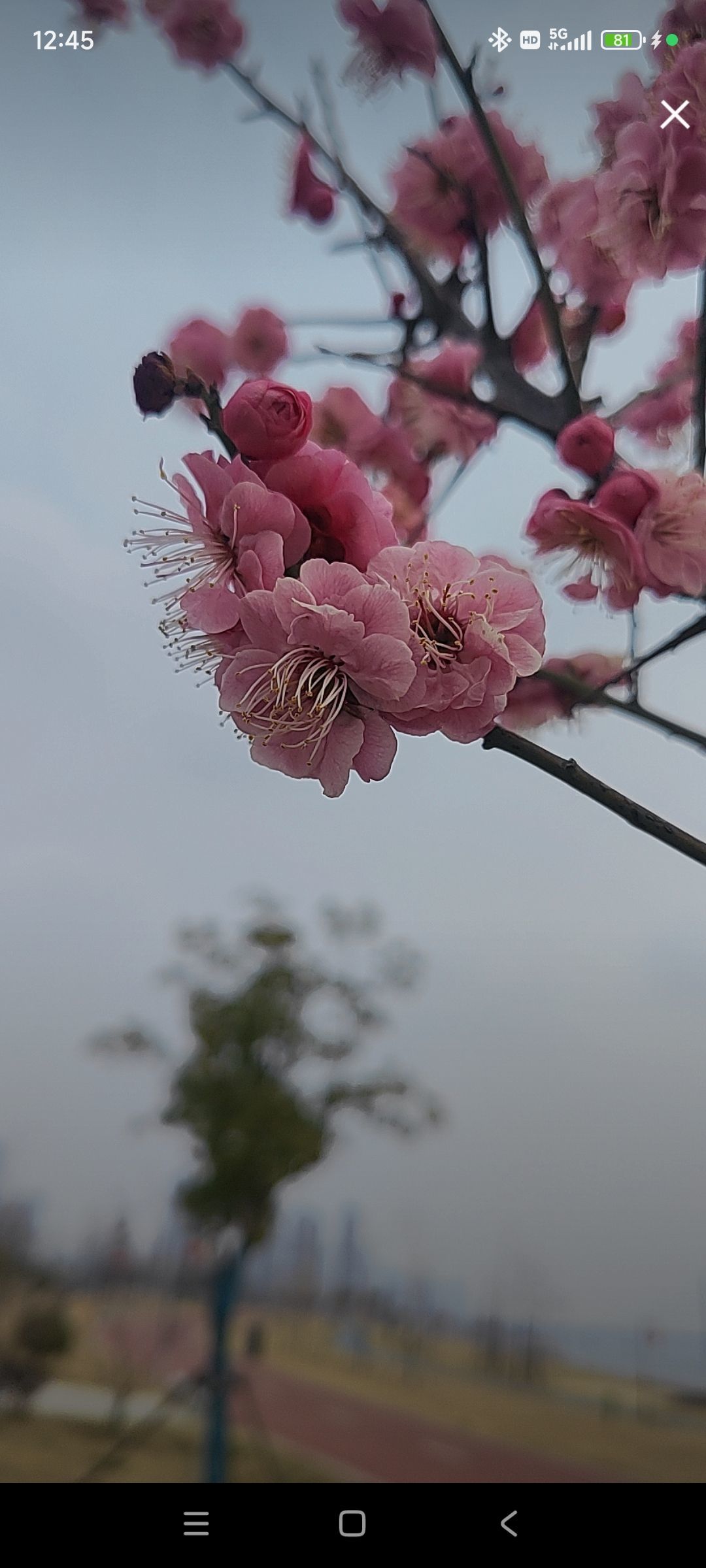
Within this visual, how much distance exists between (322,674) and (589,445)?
23 centimetres

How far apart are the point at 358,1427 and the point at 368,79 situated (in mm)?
909

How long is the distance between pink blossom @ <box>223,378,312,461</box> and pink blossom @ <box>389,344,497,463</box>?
291mm

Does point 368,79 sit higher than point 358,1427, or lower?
higher

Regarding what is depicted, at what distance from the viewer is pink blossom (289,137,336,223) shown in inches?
26.3

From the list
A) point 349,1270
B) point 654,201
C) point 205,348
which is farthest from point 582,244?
point 349,1270

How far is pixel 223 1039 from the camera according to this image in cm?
62

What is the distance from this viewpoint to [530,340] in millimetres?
651

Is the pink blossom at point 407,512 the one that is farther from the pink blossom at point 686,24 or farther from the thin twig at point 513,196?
the pink blossom at point 686,24

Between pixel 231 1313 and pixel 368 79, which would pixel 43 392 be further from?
pixel 231 1313

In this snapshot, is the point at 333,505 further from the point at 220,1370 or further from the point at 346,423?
the point at 220,1370

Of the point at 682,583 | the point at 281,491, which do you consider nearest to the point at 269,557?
the point at 281,491

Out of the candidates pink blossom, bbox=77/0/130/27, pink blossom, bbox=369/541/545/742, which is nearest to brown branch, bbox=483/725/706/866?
pink blossom, bbox=369/541/545/742

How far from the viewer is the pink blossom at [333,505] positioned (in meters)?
0.40

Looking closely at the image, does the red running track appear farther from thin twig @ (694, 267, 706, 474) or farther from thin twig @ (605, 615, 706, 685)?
thin twig @ (694, 267, 706, 474)
